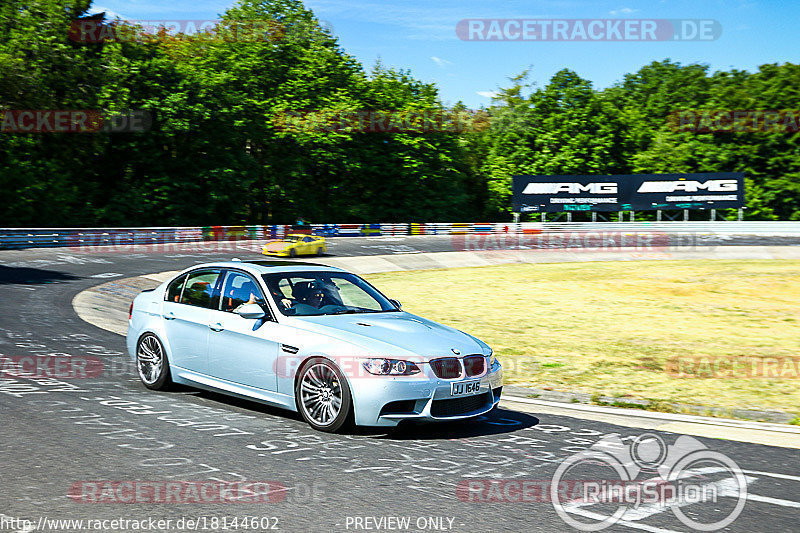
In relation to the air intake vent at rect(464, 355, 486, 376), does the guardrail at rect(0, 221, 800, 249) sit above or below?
above

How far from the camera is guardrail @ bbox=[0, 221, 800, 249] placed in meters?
37.3

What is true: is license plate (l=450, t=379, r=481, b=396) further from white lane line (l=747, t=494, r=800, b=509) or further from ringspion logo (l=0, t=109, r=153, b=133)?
ringspion logo (l=0, t=109, r=153, b=133)

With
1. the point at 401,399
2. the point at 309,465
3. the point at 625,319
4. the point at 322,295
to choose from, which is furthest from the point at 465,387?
the point at 625,319

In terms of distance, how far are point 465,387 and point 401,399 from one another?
685mm

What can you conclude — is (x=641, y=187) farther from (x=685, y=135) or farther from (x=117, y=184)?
(x=117, y=184)

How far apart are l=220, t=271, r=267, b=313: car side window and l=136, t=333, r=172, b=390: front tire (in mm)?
1181

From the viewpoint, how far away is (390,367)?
7309 mm

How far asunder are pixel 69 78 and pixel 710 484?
4928cm

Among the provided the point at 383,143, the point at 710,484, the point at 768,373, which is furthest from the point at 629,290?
the point at 383,143

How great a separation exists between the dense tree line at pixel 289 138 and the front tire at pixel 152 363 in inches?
1572

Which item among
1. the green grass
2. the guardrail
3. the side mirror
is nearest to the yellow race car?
the guardrail

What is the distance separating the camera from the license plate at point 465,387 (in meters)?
7.46

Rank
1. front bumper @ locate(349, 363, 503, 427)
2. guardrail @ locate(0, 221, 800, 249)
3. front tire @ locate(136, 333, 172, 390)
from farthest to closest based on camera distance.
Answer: guardrail @ locate(0, 221, 800, 249) → front tire @ locate(136, 333, 172, 390) → front bumper @ locate(349, 363, 503, 427)

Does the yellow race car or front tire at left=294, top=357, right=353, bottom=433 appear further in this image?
the yellow race car
